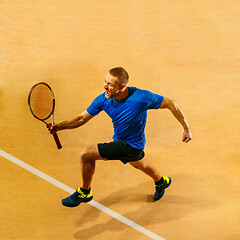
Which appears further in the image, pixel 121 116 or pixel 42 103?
pixel 42 103

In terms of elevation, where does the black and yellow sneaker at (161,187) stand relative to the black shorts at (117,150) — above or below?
below

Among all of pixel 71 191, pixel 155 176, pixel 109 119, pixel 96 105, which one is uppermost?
pixel 96 105

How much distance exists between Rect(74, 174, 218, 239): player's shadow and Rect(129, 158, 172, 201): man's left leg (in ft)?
0.42

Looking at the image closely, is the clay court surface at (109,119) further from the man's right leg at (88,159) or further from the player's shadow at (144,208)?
the man's right leg at (88,159)

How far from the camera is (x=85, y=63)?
5.41m

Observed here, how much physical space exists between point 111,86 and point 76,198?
1.31m

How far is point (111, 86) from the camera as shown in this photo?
12.5ft

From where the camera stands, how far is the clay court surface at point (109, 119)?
453 centimetres

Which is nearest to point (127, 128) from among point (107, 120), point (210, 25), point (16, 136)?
point (107, 120)

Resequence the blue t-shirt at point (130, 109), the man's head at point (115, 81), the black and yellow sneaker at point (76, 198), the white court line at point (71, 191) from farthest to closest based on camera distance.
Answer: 1. the white court line at point (71, 191)
2. the black and yellow sneaker at point (76, 198)
3. the blue t-shirt at point (130, 109)
4. the man's head at point (115, 81)

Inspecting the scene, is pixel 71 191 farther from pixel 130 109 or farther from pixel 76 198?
pixel 130 109

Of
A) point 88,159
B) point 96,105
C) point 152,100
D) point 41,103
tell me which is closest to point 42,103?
point 41,103

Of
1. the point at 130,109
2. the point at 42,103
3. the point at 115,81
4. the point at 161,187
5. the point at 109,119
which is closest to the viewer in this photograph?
the point at 115,81

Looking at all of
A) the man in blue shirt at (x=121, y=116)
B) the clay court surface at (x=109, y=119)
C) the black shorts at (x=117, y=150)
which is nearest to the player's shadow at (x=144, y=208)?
the clay court surface at (x=109, y=119)
